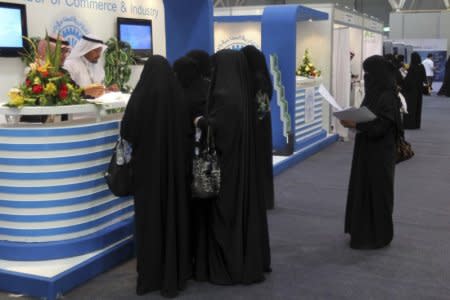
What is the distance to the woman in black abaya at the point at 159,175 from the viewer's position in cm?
314

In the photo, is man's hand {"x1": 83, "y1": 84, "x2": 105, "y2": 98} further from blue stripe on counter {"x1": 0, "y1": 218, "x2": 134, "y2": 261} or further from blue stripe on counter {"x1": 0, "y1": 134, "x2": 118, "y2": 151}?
blue stripe on counter {"x1": 0, "y1": 218, "x2": 134, "y2": 261}

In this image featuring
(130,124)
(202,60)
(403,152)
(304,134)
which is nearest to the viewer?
(130,124)

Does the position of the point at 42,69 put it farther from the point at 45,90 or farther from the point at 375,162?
the point at 375,162

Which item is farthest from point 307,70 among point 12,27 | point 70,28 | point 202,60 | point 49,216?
point 49,216

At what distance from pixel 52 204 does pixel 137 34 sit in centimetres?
523

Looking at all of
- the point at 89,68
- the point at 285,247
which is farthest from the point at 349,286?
the point at 89,68

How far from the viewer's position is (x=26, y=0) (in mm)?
6262

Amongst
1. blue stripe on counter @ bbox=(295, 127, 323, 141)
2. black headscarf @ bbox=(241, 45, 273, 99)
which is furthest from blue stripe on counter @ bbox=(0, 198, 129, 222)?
blue stripe on counter @ bbox=(295, 127, 323, 141)

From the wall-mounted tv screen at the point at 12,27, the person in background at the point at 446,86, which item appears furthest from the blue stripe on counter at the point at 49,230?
the person in background at the point at 446,86

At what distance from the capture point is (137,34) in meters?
8.23

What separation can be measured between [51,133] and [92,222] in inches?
25.4

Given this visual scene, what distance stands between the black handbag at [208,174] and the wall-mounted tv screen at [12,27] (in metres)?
3.67

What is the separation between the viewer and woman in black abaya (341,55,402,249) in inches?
151

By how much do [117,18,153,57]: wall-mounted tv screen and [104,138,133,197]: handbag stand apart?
4902mm
